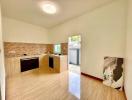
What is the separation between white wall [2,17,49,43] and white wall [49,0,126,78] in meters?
2.30

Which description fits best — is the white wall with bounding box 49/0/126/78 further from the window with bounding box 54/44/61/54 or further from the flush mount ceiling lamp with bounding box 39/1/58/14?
the window with bounding box 54/44/61/54

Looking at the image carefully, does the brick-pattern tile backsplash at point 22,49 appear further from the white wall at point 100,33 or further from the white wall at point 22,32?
the white wall at point 100,33

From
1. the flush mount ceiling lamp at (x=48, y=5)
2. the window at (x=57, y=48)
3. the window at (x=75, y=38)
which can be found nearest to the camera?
the flush mount ceiling lamp at (x=48, y=5)

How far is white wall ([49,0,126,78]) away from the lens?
2904mm

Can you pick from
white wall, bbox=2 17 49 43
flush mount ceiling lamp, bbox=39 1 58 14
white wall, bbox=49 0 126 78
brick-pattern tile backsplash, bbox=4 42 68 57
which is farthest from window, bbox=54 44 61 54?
flush mount ceiling lamp, bbox=39 1 58 14

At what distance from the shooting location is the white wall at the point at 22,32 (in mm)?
4566

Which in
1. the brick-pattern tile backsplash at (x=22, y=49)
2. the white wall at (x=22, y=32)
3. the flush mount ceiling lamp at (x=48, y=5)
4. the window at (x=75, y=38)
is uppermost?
the flush mount ceiling lamp at (x=48, y=5)

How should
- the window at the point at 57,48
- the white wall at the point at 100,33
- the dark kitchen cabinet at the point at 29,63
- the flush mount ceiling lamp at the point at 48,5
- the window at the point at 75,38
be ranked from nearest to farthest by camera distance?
the white wall at the point at 100,33 < the flush mount ceiling lamp at the point at 48,5 < the window at the point at 75,38 < the dark kitchen cabinet at the point at 29,63 < the window at the point at 57,48

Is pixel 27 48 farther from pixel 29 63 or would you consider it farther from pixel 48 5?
pixel 48 5

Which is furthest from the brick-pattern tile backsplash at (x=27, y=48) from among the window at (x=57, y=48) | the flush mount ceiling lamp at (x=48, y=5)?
the flush mount ceiling lamp at (x=48, y=5)

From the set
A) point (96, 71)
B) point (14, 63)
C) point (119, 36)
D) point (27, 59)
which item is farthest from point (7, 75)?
point (119, 36)

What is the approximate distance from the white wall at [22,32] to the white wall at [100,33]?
2304mm

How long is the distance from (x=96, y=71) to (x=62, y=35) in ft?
9.33

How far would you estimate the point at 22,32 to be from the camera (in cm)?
512
